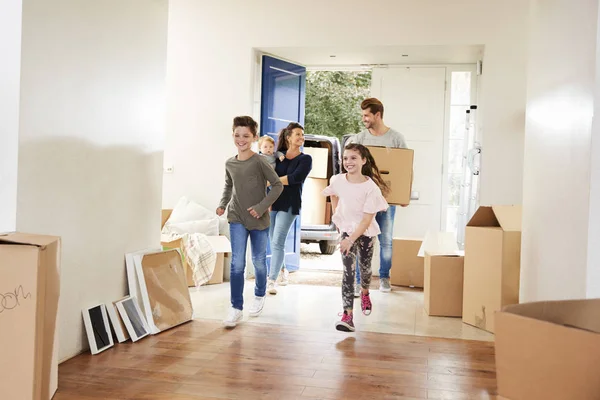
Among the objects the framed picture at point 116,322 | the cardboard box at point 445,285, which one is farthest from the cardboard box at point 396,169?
the framed picture at point 116,322

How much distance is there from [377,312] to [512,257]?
3.59ft

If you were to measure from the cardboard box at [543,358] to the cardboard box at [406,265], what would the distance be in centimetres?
448

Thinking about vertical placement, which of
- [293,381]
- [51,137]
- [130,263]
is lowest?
[293,381]

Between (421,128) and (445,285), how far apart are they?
2.34m

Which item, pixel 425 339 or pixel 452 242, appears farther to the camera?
pixel 452 242

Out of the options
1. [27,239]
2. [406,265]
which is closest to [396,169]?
[406,265]

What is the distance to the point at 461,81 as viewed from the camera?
20.5 ft

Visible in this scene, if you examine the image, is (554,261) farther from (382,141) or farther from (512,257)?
(382,141)

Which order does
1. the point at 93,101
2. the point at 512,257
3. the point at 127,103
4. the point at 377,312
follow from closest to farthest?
1. the point at 93,101
2. the point at 127,103
3. the point at 512,257
4. the point at 377,312

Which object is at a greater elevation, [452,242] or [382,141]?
[382,141]

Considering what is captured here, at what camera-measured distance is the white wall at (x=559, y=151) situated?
88.8 inches

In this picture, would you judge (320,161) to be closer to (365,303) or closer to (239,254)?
(365,303)

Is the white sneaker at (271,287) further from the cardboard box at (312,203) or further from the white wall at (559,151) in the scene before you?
the cardboard box at (312,203)

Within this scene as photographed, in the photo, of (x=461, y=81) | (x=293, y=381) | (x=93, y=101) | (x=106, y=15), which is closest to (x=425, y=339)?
(x=293, y=381)
